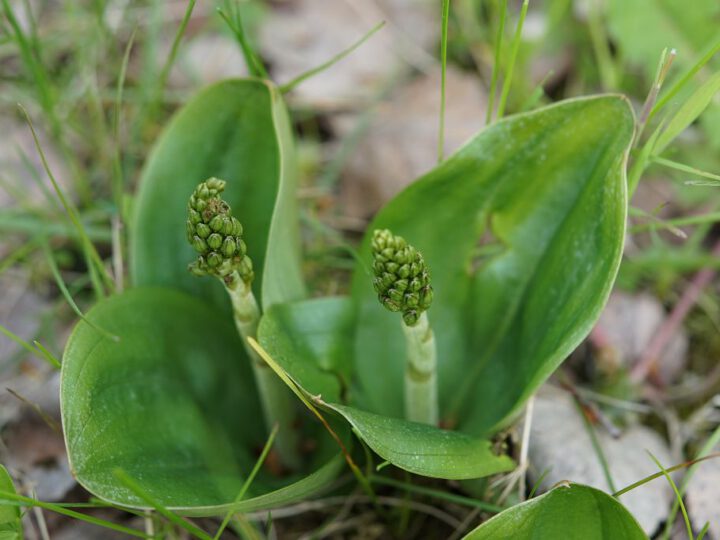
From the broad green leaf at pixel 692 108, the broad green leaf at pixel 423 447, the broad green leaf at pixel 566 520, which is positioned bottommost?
the broad green leaf at pixel 566 520

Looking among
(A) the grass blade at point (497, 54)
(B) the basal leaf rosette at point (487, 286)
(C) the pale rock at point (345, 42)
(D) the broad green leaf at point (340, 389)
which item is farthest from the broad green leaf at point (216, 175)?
(C) the pale rock at point (345, 42)

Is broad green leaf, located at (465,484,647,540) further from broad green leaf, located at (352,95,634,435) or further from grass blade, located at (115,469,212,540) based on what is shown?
grass blade, located at (115,469,212,540)

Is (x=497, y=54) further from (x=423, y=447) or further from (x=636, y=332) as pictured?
(x=636, y=332)

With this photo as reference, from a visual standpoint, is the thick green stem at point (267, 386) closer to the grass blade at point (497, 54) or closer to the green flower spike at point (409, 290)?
the green flower spike at point (409, 290)

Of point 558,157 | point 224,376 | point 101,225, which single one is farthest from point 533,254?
point 101,225

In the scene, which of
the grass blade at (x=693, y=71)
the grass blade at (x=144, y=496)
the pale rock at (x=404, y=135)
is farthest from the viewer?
the pale rock at (x=404, y=135)
